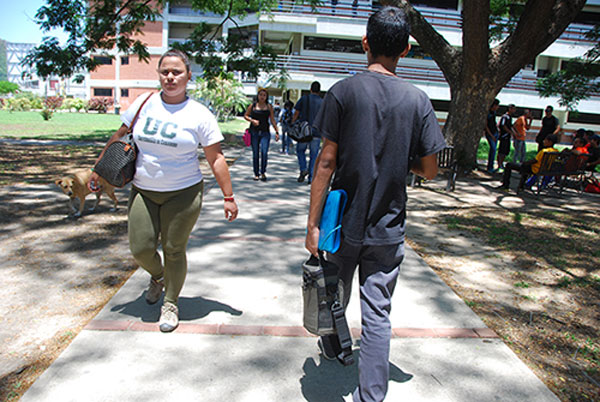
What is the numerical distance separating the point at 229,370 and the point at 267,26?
3821 cm

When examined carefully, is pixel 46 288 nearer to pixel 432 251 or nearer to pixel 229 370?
pixel 229 370

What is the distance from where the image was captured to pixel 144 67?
Answer: 179 feet

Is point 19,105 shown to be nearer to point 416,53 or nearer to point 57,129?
point 57,129

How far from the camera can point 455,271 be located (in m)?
4.89

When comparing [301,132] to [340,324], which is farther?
[301,132]

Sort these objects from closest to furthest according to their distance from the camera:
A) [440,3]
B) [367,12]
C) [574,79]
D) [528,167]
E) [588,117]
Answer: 1. [528,167]
2. [574,79]
3. [367,12]
4. [440,3]
5. [588,117]

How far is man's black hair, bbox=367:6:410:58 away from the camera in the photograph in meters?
2.27

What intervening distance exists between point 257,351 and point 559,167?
348 inches

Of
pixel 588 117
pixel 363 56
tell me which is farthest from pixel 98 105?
pixel 588 117

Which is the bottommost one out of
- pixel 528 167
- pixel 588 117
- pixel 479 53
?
pixel 528 167

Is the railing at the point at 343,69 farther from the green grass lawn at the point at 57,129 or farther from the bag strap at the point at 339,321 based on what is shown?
the bag strap at the point at 339,321

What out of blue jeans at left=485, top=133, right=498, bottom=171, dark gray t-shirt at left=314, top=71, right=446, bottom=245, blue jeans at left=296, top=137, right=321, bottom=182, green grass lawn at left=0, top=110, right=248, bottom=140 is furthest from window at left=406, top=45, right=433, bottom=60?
dark gray t-shirt at left=314, top=71, right=446, bottom=245

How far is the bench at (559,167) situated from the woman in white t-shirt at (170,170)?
8.15 meters

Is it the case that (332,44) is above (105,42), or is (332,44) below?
above
